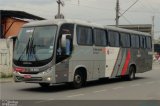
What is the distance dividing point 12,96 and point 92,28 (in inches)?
249

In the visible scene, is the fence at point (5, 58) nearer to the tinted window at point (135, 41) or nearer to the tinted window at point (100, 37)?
the tinted window at point (100, 37)

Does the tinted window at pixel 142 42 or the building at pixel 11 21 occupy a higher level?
the building at pixel 11 21

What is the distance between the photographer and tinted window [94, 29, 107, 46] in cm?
2053

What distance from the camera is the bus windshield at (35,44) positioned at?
56.4 ft

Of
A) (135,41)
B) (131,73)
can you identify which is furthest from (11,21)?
(131,73)

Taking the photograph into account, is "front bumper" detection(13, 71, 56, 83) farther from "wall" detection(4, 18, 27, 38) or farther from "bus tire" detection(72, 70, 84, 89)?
"wall" detection(4, 18, 27, 38)

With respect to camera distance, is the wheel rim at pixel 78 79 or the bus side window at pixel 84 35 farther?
the bus side window at pixel 84 35

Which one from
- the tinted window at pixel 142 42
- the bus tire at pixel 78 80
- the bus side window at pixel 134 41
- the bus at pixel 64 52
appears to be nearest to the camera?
the bus at pixel 64 52


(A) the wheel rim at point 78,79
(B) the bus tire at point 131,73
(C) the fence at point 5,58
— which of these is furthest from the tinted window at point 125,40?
(C) the fence at point 5,58
